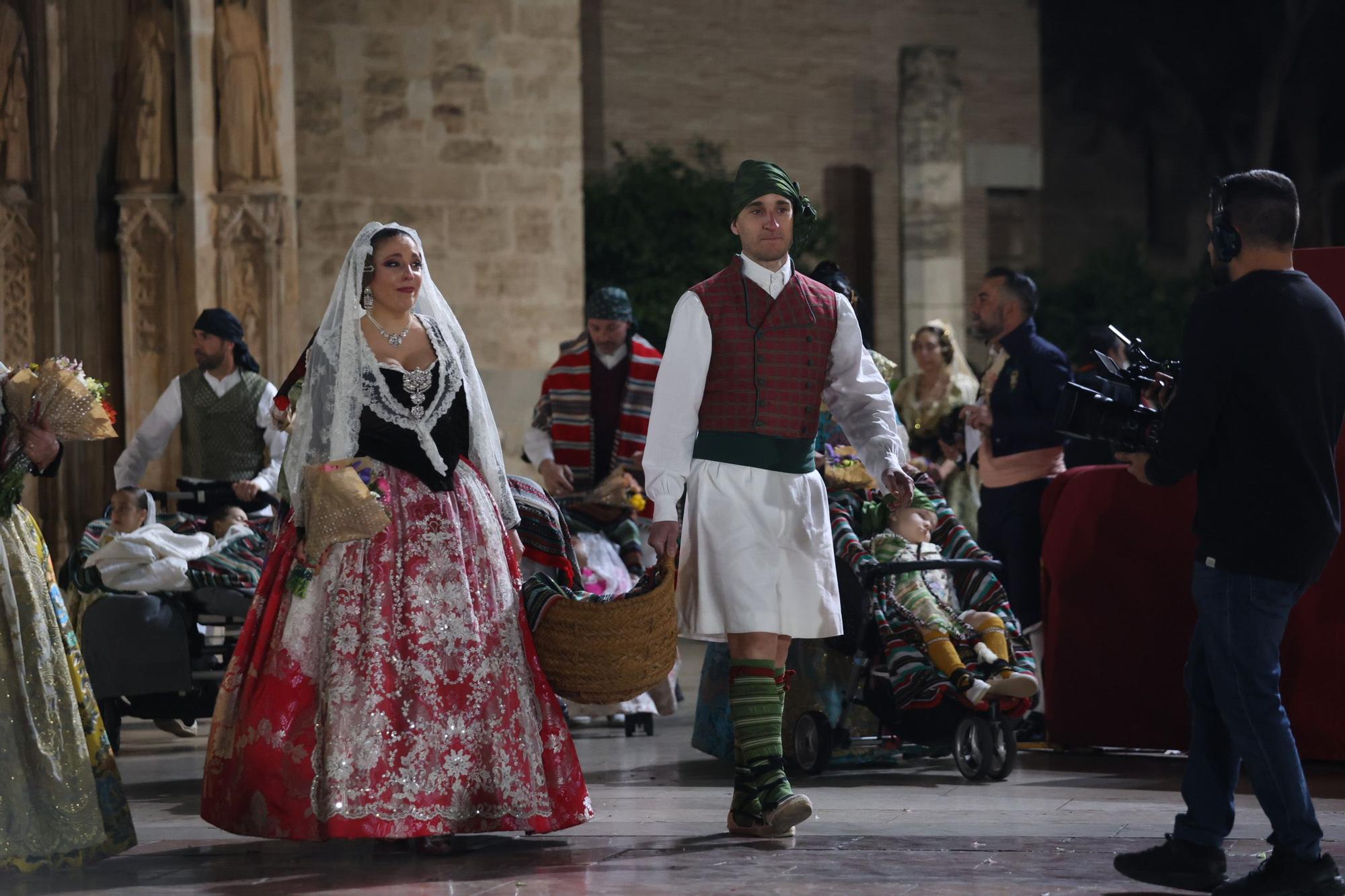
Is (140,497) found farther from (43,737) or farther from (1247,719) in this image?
(1247,719)

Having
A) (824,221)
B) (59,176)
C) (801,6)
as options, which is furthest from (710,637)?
(801,6)

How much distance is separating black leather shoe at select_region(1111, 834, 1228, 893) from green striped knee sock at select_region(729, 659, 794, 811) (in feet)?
3.60

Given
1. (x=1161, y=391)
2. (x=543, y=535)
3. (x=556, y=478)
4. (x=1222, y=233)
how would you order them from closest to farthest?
(x=1222, y=233)
(x=1161, y=391)
(x=543, y=535)
(x=556, y=478)

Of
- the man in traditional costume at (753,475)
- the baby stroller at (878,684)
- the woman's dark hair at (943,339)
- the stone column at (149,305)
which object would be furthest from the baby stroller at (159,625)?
the woman's dark hair at (943,339)

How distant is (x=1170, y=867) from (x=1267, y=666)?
0.54 m

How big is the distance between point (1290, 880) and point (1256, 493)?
875mm

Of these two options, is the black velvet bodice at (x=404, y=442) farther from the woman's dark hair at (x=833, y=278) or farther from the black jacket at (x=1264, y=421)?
the woman's dark hair at (x=833, y=278)

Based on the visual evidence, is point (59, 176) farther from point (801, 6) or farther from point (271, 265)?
point (801, 6)

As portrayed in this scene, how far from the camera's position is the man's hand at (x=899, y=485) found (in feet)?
18.8

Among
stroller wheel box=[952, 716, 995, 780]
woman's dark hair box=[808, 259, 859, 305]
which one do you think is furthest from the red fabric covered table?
woman's dark hair box=[808, 259, 859, 305]

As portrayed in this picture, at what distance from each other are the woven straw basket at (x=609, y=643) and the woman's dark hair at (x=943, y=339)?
178 inches

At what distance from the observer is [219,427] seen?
892cm

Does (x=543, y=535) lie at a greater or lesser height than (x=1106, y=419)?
lesser

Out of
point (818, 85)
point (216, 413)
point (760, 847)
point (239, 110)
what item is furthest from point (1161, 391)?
point (818, 85)
